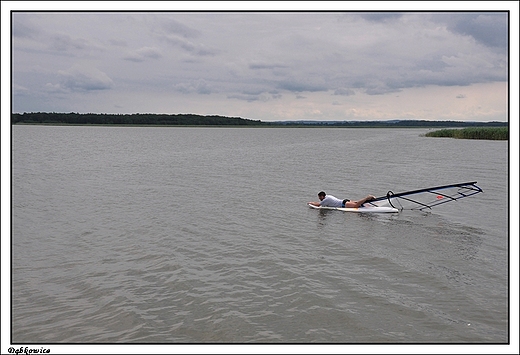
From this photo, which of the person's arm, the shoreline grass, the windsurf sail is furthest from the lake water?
the shoreline grass

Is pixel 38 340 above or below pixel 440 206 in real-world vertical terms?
below

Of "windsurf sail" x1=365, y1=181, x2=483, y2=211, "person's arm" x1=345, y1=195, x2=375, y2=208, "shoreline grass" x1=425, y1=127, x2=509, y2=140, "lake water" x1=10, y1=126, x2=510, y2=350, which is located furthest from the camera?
"shoreline grass" x1=425, y1=127, x2=509, y2=140

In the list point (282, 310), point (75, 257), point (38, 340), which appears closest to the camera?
point (38, 340)

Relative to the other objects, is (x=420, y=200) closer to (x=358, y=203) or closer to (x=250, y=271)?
(x=358, y=203)

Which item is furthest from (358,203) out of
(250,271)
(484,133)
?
(484,133)

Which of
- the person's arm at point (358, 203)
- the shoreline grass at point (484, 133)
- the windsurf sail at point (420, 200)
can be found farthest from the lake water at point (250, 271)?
the shoreline grass at point (484, 133)

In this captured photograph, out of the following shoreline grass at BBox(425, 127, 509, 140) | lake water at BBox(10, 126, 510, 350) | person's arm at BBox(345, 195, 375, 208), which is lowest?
lake water at BBox(10, 126, 510, 350)

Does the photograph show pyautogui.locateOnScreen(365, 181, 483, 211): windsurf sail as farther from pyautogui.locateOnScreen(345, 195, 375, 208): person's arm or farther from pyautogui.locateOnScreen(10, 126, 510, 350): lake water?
pyautogui.locateOnScreen(10, 126, 510, 350): lake water

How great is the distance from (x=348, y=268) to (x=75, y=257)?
7.75 meters

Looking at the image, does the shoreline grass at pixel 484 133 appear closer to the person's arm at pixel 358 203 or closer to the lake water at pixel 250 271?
the lake water at pixel 250 271

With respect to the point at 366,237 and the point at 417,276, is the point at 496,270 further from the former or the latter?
the point at 366,237

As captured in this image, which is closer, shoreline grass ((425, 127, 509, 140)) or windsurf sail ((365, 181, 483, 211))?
windsurf sail ((365, 181, 483, 211))

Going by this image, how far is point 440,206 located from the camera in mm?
20859

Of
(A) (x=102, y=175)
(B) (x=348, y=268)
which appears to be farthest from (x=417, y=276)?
(A) (x=102, y=175)
